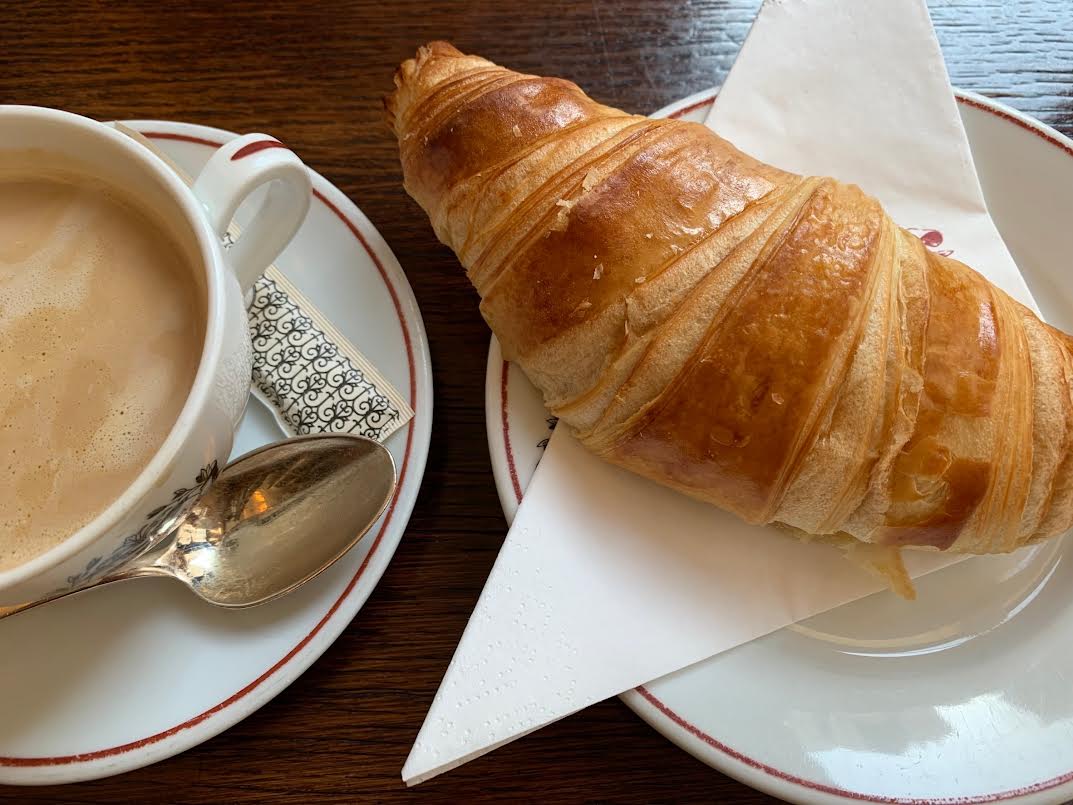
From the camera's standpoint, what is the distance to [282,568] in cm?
78

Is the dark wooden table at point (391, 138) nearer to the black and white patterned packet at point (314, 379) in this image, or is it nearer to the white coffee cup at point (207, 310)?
the black and white patterned packet at point (314, 379)

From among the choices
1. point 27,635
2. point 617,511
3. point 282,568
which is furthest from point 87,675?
point 617,511

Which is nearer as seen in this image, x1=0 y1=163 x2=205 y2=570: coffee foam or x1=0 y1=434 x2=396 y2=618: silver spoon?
x1=0 y1=163 x2=205 y2=570: coffee foam

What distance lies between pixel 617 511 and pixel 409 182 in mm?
447

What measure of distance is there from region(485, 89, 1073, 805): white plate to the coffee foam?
33cm

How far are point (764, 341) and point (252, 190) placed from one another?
48 centimetres

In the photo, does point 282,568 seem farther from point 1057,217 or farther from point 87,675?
point 1057,217

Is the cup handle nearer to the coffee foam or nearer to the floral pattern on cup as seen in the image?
the coffee foam

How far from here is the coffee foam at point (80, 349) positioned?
65 cm

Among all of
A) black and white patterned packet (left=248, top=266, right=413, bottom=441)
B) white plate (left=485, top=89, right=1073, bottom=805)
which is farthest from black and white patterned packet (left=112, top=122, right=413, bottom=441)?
white plate (left=485, top=89, right=1073, bottom=805)

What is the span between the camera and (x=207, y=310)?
0.64 meters

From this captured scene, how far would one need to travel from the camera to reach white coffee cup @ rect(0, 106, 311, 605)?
1.93 feet

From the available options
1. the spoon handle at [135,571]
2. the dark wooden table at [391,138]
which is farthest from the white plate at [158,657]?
A: the dark wooden table at [391,138]

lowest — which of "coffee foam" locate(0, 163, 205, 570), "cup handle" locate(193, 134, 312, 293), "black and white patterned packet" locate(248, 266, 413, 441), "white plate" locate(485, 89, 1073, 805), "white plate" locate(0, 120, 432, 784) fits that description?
"white plate" locate(0, 120, 432, 784)
